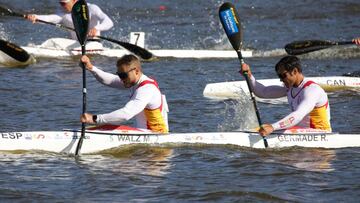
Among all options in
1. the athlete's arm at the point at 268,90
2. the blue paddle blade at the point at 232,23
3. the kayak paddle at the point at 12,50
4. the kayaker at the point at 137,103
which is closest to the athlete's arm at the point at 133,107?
the kayaker at the point at 137,103

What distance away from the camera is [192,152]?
12164mm

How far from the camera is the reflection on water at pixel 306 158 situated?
37.8ft

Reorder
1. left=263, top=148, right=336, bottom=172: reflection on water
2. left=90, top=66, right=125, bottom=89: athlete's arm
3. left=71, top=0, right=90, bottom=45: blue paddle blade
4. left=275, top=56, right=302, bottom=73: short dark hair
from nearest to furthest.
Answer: left=263, top=148, right=336, bottom=172: reflection on water
left=275, top=56, right=302, bottom=73: short dark hair
left=90, top=66, right=125, bottom=89: athlete's arm
left=71, top=0, right=90, bottom=45: blue paddle blade

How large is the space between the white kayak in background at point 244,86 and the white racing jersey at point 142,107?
5.31m

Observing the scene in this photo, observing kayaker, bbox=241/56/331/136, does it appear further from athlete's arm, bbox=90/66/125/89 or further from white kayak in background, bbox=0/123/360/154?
athlete's arm, bbox=90/66/125/89

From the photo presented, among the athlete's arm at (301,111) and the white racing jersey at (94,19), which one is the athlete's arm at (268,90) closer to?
the athlete's arm at (301,111)

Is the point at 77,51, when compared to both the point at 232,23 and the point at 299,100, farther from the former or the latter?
the point at 299,100

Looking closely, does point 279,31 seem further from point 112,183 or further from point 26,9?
point 112,183

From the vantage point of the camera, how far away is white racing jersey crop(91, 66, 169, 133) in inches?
455

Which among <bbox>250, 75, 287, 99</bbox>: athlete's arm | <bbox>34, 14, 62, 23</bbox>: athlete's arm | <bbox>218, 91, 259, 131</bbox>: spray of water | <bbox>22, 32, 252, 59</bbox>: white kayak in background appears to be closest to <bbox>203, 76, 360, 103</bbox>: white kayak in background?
<bbox>218, 91, 259, 131</bbox>: spray of water

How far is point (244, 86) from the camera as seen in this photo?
17.9 m

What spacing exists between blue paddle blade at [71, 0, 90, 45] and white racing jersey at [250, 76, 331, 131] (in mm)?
2237

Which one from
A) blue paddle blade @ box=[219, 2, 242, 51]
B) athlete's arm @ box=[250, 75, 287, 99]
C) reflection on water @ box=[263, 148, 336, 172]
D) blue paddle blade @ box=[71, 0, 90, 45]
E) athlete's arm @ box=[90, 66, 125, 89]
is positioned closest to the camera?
reflection on water @ box=[263, 148, 336, 172]

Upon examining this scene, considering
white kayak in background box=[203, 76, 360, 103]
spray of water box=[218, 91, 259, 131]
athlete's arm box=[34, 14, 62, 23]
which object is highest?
athlete's arm box=[34, 14, 62, 23]
